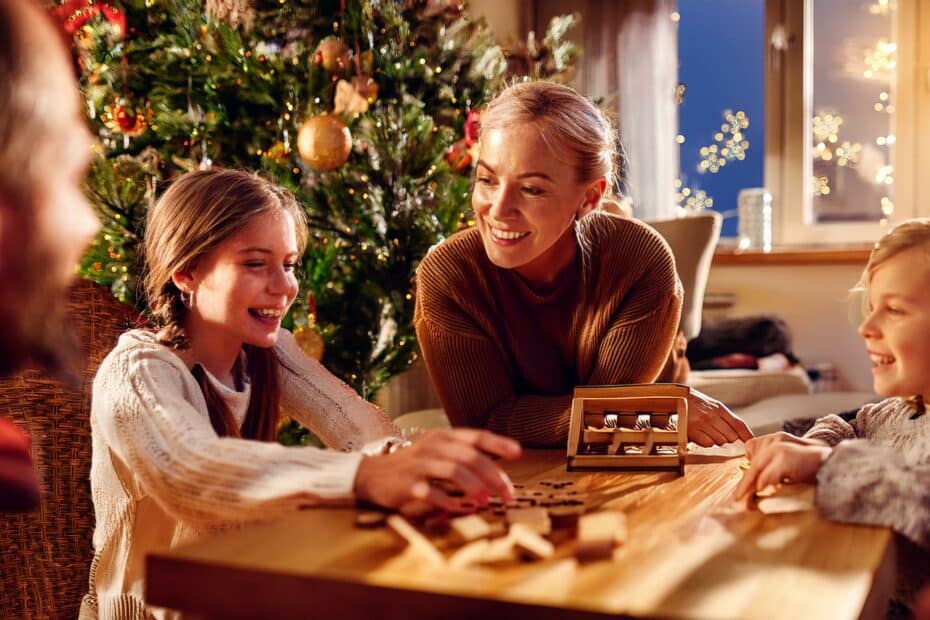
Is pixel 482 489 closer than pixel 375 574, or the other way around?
pixel 375 574

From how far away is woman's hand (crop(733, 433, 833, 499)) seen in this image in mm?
1245

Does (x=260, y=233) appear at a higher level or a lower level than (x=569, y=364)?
higher

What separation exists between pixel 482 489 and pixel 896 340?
636 mm

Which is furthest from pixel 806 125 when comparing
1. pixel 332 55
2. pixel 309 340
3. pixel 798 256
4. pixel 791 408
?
pixel 309 340

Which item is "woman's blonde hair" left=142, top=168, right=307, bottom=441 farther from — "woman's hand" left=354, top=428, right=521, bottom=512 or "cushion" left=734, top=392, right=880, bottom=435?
"cushion" left=734, top=392, right=880, bottom=435

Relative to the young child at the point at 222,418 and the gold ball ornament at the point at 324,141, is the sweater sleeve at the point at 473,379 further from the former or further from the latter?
the gold ball ornament at the point at 324,141

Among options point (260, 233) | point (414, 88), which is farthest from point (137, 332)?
point (414, 88)

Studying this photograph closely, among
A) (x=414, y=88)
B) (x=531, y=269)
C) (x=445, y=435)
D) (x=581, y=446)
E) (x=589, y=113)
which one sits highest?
(x=414, y=88)

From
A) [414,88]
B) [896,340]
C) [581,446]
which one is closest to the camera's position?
[896,340]

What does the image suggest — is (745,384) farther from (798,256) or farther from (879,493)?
(879,493)

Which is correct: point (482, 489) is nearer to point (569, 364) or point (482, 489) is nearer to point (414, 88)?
point (569, 364)

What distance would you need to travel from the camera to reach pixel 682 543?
1.03 metres

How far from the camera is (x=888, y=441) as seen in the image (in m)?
1.46

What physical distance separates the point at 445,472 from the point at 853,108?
5.11m
